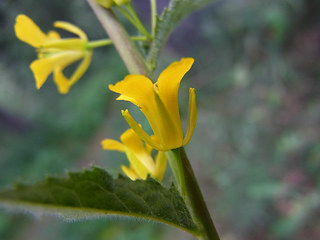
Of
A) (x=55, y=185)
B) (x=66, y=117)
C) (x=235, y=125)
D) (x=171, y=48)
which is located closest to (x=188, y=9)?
(x=55, y=185)

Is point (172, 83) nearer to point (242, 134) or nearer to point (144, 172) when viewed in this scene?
point (144, 172)

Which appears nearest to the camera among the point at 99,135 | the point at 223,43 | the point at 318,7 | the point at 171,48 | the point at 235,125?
the point at 235,125

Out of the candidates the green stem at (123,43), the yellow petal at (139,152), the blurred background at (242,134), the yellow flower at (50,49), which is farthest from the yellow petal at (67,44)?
the blurred background at (242,134)

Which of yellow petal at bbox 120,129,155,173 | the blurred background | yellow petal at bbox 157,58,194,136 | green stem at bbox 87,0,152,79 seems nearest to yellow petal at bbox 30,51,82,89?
green stem at bbox 87,0,152,79

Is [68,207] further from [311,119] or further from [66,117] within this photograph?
[66,117]

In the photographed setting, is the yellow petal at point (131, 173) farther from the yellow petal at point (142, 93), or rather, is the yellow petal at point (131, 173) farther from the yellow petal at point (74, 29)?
the yellow petal at point (74, 29)

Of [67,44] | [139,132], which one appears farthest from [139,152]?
[67,44]

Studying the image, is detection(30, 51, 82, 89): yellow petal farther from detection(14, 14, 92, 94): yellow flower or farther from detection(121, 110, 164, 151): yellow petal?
detection(121, 110, 164, 151): yellow petal
